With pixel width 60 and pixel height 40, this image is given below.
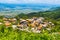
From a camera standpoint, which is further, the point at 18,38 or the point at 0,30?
the point at 0,30

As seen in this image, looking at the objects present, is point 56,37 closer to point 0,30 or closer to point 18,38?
point 18,38

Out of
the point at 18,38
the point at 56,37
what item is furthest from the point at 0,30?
the point at 56,37

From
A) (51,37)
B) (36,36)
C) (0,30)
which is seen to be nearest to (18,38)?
(36,36)

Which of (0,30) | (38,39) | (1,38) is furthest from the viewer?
(0,30)

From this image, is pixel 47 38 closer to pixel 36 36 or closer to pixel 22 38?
pixel 36 36

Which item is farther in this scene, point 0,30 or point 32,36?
point 0,30

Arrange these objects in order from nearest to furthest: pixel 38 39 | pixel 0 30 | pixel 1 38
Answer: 1. pixel 38 39
2. pixel 1 38
3. pixel 0 30

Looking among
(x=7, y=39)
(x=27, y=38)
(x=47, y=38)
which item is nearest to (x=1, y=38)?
(x=7, y=39)

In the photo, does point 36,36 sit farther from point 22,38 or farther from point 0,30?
point 0,30
